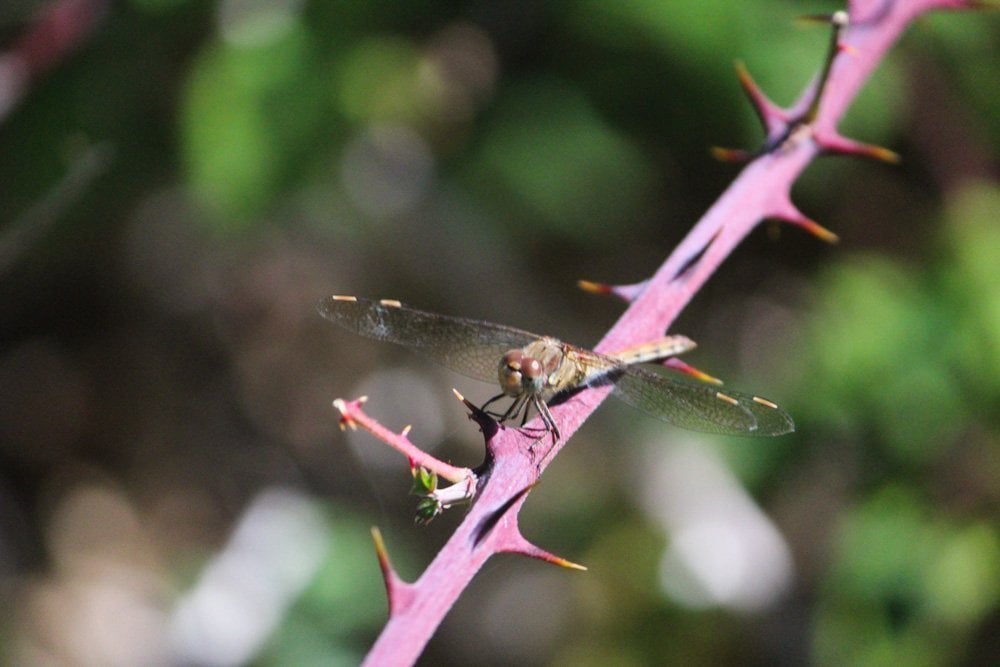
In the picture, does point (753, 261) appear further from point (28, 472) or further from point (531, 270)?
point (28, 472)

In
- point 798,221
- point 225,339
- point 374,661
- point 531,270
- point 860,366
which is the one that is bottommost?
point 225,339

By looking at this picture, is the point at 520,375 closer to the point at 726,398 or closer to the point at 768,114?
the point at 726,398

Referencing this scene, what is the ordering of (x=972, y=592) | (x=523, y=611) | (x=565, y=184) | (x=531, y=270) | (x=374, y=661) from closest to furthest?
1. (x=374, y=661)
2. (x=972, y=592)
3. (x=565, y=184)
4. (x=523, y=611)
5. (x=531, y=270)

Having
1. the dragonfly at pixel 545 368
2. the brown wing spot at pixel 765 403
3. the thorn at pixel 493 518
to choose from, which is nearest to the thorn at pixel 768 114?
the dragonfly at pixel 545 368

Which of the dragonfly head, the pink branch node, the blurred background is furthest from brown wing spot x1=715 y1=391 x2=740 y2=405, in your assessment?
the pink branch node

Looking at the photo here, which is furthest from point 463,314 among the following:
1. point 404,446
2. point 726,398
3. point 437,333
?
point 404,446

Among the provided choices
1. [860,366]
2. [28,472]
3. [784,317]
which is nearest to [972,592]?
[860,366]

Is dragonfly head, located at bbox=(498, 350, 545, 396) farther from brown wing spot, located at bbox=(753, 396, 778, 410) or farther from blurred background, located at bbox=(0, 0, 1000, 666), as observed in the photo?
blurred background, located at bbox=(0, 0, 1000, 666)
